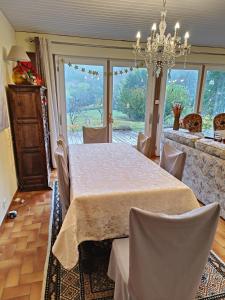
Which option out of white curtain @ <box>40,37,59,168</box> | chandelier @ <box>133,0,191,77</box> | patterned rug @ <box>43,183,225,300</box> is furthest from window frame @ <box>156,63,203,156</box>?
patterned rug @ <box>43,183,225,300</box>

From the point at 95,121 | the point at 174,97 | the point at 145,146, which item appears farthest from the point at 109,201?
the point at 174,97

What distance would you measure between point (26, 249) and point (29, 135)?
64.0 inches

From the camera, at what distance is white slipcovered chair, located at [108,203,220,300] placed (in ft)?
2.83

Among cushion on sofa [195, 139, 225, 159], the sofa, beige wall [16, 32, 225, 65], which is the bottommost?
the sofa

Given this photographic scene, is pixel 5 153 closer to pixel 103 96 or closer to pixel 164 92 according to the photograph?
pixel 103 96

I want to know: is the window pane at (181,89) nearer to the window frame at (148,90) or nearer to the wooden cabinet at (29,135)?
the window frame at (148,90)

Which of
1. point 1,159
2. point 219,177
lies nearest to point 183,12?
point 219,177

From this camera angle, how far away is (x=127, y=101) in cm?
448

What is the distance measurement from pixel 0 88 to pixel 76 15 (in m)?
1.48

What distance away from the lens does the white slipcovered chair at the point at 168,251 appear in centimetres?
86

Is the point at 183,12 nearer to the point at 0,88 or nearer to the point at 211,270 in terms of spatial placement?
the point at 0,88

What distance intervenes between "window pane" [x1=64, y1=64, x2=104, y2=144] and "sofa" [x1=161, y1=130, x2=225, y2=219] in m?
1.99

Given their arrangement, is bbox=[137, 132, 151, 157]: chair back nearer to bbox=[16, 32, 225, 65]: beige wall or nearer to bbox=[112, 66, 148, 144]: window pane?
bbox=[112, 66, 148, 144]: window pane

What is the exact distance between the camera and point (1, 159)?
239 cm
